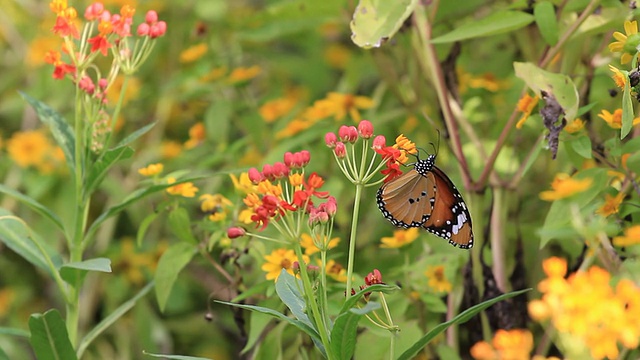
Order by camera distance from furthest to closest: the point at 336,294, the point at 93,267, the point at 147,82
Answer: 1. the point at 147,82
2. the point at 336,294
3. the point at 93,267

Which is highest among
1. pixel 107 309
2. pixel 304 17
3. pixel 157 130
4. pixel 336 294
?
pixel 304 17

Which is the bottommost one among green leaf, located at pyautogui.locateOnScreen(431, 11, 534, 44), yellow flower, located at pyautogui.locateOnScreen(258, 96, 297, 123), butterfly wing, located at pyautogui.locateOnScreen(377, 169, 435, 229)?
yellow flower, located at pyautogui.locateOnScreen(258, 96, 297, 123)

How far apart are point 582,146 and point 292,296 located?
413 mm

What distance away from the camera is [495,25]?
1133 millimetres

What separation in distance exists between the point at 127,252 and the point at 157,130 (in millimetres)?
325

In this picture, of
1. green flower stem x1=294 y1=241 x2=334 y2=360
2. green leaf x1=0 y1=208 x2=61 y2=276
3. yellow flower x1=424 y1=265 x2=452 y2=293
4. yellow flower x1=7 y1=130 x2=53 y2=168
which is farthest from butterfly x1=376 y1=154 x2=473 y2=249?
yellow flower x1=7 y1=130 x2=53 y2=168

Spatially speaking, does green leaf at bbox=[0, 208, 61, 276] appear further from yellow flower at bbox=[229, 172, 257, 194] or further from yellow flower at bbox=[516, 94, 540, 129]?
yellow flower at bbox=[516, 94, 540, 129]

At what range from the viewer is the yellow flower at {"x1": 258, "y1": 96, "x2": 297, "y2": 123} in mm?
1729

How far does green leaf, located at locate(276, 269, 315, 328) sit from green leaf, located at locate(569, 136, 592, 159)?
15.0 inches

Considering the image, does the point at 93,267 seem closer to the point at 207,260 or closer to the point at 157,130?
the point at 207,260

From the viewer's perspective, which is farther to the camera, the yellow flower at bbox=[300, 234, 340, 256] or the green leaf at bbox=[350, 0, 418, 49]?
the green leaf at bbox=[350, 0, 418, 49]

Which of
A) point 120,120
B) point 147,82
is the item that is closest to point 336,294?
point 120,120

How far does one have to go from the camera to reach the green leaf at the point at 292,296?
0.85 m

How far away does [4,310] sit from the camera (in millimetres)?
1766
